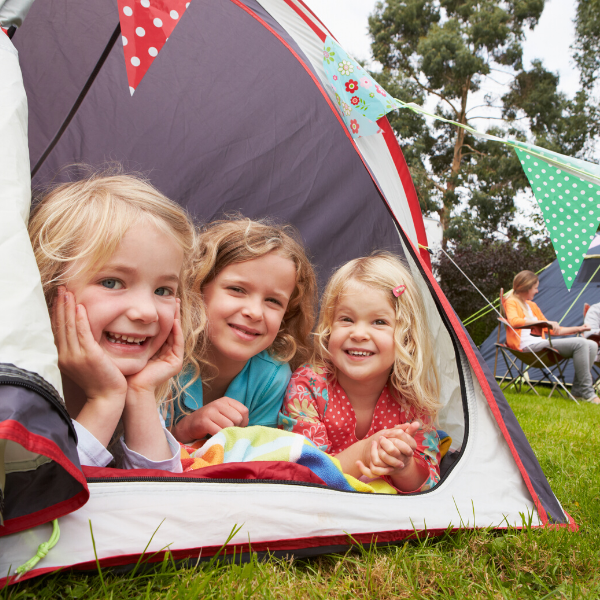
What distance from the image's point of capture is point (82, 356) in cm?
98

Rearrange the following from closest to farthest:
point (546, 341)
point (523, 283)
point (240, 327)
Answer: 1. point (240, 327)
2. point (546, 341)
3. point (523, 283)

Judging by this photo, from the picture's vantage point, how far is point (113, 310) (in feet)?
3.38

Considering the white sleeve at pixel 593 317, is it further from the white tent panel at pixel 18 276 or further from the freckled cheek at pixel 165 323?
the white tent panel at pixel 18 276

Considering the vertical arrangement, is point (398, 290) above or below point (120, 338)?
above

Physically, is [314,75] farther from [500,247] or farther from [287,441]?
[500,247]

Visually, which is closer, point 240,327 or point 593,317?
point 240,327

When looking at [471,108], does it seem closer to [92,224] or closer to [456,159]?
[456,159]

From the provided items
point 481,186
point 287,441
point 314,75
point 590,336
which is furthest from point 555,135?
point 287,441

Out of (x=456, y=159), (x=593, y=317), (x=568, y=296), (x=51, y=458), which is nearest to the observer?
(x=51, y=458)

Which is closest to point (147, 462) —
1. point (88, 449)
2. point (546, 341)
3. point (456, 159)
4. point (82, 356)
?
point (88, 449)

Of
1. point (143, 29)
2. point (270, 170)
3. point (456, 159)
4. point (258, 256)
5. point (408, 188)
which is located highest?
point (456, 159)

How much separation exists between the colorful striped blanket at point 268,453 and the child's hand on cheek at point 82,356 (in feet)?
0.76

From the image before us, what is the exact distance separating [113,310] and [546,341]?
12.3ft

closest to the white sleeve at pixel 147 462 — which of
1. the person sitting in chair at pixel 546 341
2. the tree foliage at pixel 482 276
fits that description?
the person sitting in chair at pixel 546 341
